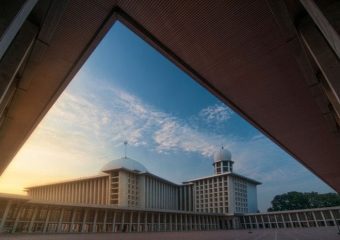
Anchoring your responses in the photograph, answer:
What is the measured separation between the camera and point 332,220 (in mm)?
55688

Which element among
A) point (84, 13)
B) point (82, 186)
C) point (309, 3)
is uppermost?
point (82, 186)

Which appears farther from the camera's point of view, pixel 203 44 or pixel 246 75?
pixel 246 75

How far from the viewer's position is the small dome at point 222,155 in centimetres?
8249

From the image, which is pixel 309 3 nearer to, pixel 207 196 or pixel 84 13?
pixel 84 13

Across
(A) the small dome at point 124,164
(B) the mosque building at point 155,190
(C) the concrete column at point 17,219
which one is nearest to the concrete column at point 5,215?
(C) the concrete column at point 17,219

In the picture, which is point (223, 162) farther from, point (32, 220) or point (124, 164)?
point (32, 220)

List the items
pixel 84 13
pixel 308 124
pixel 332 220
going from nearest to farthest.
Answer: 1. pixel 84 13
2. pixel 308 124
3. pixel 332 220

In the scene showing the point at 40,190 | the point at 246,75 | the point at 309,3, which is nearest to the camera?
the point at 309,3

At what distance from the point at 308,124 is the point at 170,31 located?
7.86 meters

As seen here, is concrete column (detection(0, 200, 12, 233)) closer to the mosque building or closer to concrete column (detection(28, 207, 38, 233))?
concrete column (detection(28, 207, 38, 233))

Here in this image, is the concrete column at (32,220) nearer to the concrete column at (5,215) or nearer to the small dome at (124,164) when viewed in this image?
the concrete column at (5,215)

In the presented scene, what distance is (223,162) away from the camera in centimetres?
8281

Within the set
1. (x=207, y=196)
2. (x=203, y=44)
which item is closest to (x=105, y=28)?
(x=203, y=44)

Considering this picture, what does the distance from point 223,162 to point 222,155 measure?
7.07 ft
